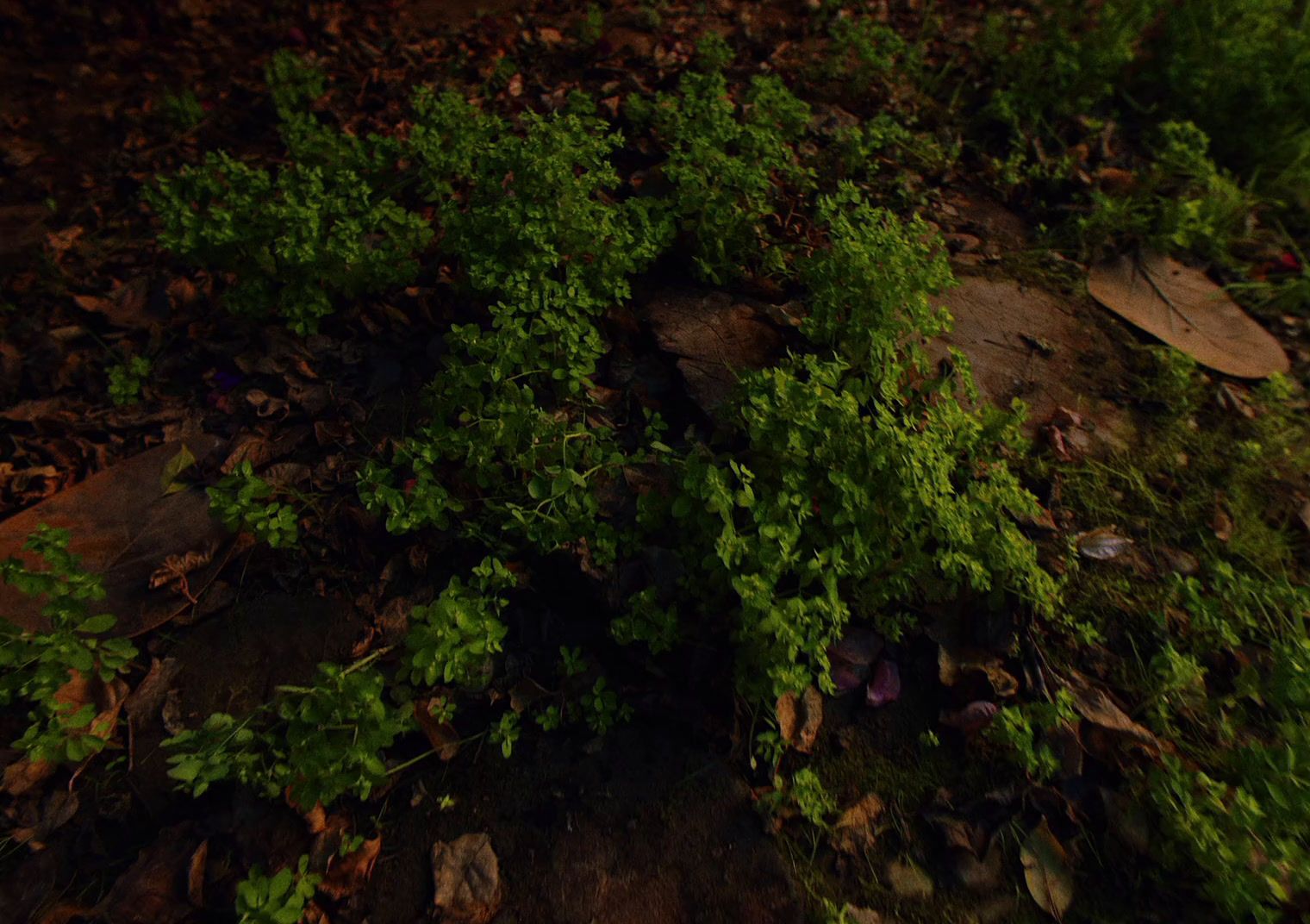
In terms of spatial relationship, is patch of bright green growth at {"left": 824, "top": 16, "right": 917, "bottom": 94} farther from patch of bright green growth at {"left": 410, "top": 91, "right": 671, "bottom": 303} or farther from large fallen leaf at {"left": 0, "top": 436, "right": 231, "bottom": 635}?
large fallen leaf at {"left": 0, "top": 436, "right": 231, "bottom": 635}

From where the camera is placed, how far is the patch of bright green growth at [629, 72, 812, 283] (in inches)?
108

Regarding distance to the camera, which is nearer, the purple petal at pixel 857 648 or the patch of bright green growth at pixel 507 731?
the patch of bright green growth at pixel 507 731

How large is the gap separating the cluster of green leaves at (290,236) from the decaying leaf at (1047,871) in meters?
2.78

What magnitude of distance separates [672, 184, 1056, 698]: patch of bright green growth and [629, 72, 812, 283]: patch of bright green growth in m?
0.45

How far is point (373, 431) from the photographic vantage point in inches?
110

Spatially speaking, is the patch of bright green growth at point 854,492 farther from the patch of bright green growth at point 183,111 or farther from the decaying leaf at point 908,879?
the patch of bright green growth at point 183,111

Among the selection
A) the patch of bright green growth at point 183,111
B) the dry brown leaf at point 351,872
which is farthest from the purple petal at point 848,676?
the patch of bright green growth at point 183,111

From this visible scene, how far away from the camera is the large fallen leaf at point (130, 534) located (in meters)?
2.45

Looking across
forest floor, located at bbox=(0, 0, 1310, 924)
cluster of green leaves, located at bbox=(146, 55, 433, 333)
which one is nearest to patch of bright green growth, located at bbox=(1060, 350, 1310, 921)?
forest floor, located at bbox=(0, 0, 1310, 924)

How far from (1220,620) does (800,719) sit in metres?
1.39

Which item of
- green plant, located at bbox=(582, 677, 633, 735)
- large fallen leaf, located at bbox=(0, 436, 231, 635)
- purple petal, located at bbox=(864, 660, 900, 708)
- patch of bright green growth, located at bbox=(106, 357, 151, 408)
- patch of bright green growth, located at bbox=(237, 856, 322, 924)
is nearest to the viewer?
patch of bright green growth, located at bbox=(237, 856, 322, 924)

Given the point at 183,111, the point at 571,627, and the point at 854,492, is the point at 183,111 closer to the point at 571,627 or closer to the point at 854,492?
the point at 571,627

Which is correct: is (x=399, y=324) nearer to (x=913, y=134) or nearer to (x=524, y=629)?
(x=524, y=629)

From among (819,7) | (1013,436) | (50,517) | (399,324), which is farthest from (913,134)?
(50,517)
